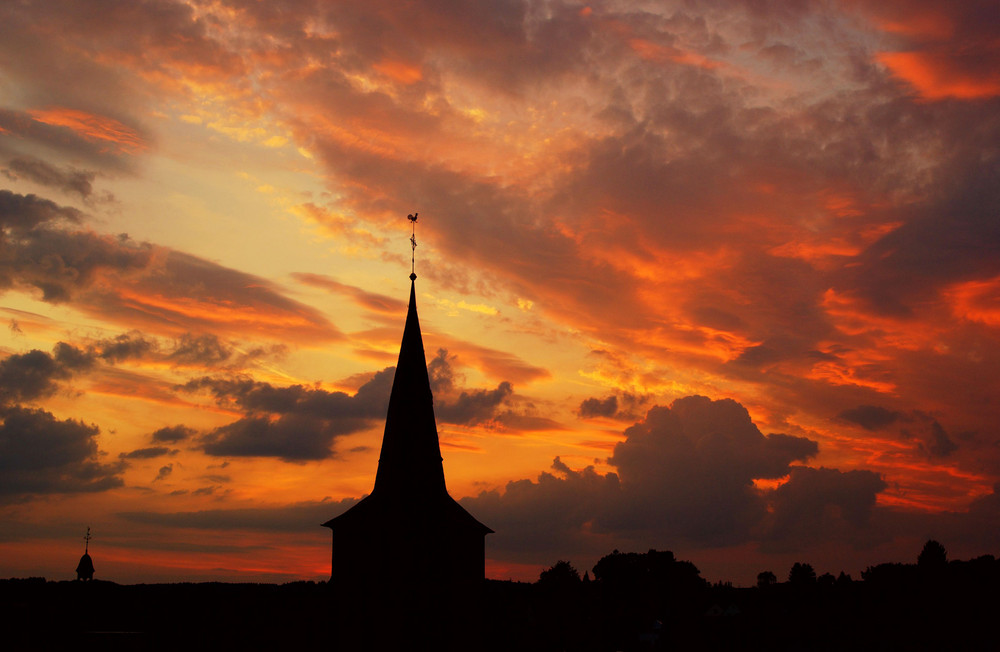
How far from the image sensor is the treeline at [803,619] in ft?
241

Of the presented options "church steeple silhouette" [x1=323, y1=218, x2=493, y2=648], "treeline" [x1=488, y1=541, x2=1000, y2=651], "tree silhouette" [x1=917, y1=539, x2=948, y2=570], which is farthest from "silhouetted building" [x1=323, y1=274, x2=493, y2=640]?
"tree silhouette" [x1=917, y1=539, x2=948, y2=570]

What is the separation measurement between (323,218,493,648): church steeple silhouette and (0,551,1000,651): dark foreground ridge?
1.19m

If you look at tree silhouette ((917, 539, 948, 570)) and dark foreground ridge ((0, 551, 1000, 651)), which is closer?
dark foreground ridge ((0, 551, 1000, 651))

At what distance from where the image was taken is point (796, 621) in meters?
87.6

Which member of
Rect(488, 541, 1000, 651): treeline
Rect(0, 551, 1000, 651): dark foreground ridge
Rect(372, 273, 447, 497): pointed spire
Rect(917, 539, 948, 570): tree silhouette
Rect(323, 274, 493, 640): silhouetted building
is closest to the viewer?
Rect(323, 274, 493, 640): silhouetted building

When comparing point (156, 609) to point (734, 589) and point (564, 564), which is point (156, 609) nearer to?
point (734, 589)

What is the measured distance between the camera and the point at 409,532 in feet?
164

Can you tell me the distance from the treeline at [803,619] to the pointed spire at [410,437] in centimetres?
1121

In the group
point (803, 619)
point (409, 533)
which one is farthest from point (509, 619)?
point (803, 619)

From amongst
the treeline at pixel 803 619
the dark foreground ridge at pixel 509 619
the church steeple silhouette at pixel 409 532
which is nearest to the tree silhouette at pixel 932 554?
the treeline at pixel 803 619

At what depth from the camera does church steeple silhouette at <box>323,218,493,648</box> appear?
49719mm

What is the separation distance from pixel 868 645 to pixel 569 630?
82.3 ft

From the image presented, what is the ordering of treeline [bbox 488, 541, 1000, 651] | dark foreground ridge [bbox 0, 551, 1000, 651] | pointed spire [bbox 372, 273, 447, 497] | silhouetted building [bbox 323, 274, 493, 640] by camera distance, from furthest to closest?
treeline [bbox 488, 541, 1000, 651] < dark foreground ridge [bbox 0, 551, 1000, 651] < pointed spire [bbox 372, 273, 447, 497] < silhouetted building [bbox 323, 274, 493, 640]

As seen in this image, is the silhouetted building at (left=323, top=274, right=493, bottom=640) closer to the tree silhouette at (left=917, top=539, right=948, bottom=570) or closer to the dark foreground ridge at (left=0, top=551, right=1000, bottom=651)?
the dark foreground ridge at (left=0, top=551, right=1000, bottom=651)
